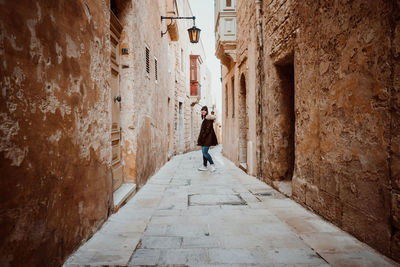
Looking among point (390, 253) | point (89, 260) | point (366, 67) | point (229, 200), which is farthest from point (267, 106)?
point (89, 260)

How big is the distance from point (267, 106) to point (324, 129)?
96.9 inches

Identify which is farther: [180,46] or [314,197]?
[180,46]

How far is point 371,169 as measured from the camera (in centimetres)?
245

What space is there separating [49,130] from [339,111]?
286cm

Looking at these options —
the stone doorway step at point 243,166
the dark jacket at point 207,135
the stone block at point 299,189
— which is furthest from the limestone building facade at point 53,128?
the stone doorway step at point 243,166

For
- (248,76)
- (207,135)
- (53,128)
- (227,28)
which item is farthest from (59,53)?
(227,28)

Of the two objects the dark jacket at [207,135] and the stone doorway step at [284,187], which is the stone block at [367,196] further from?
the dark jacket at [207,135]

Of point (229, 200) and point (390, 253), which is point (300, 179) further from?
point (390, 253)

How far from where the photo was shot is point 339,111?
2.98 meters

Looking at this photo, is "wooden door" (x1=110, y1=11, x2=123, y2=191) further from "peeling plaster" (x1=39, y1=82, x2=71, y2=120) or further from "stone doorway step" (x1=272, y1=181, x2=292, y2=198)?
"stone doorway step" (x1=272, y1=181, x2=292, y2=198)

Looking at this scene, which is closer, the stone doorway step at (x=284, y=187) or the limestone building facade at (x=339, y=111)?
the limestone building facade at (x=339, y=111)

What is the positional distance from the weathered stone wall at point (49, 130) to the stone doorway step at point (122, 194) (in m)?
0.52

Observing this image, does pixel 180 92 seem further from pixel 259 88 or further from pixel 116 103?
pixel 116 103

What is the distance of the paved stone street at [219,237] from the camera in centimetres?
221
